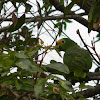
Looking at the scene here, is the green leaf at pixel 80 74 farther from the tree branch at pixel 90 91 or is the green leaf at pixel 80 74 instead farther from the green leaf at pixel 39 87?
the green leaf at pixel 39 87

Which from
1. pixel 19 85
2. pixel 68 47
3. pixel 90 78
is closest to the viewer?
pixel 19 85

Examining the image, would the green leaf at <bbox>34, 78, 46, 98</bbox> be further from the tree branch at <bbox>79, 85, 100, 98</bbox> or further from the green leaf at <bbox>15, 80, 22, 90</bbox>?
the tree branch at <bbox>79, 85, 100, 98</bbox>

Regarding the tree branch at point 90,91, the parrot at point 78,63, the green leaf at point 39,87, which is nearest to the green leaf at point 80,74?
the parrot at point 78,63

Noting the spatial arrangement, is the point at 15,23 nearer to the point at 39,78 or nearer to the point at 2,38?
the point at 39,78

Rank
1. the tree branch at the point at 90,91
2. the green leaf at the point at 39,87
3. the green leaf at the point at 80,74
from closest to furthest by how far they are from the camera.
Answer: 1. the green leaf at the point at 39,87
2. the tree branch at the point at 90,91
3. the green leaf at the point at 80,74

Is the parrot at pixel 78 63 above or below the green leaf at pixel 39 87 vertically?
below

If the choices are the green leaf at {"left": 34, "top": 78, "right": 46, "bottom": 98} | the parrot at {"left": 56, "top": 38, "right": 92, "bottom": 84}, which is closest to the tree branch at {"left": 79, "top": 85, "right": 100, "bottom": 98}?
the parrot at {"left": 56, "top": 38, "right": 92, "bottom": 84}

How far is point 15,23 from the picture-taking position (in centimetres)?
93

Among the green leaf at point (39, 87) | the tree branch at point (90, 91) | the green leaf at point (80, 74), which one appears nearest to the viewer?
the green leaf at point (39, 87)

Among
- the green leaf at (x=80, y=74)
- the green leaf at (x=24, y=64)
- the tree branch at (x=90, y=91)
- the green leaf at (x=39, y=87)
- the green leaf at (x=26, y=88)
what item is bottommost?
the green leaf at (x=80, y=74)

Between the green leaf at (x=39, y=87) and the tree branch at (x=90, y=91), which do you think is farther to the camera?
the tree branch at (x=90, y=91)

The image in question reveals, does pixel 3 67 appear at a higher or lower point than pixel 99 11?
lower

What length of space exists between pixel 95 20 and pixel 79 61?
868 millimetres

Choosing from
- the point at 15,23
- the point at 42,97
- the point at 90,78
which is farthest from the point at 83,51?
the point at 42,97
